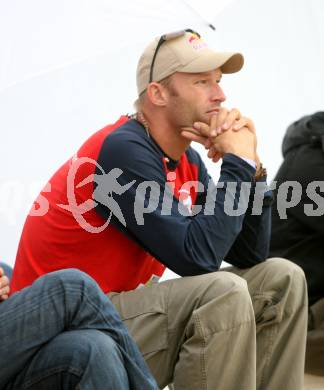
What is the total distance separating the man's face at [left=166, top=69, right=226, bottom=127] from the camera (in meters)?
2.32

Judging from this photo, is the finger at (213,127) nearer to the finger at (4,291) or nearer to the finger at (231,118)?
the finger at (231,118)

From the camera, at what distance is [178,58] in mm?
2312

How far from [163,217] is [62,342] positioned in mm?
549

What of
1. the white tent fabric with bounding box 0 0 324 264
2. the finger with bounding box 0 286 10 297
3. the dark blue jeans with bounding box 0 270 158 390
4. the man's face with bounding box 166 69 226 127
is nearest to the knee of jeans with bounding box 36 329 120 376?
the dark blue jeans with bounding box 0 270 158 390

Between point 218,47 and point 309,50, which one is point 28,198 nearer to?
point 218,47

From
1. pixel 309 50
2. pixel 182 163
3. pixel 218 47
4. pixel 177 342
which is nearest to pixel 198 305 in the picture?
pixel 177 342

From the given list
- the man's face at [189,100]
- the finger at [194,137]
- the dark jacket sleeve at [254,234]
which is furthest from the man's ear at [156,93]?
the dark jacket sleeve at [254,234]

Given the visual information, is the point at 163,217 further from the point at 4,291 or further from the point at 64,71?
the point at 64,71

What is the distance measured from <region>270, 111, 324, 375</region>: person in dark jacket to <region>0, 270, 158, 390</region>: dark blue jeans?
1243mm

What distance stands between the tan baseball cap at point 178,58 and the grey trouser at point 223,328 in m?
0.59

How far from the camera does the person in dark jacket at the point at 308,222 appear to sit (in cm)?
275

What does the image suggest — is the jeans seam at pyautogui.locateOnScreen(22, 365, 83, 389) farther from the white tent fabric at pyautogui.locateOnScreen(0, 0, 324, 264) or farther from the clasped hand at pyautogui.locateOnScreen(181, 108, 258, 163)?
the white tent fabric at pyautogui.locateOnScreen(0, 0, 324, 264)

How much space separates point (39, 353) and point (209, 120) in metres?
0.98

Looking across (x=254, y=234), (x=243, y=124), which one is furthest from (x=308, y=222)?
(x=243, y=124)
